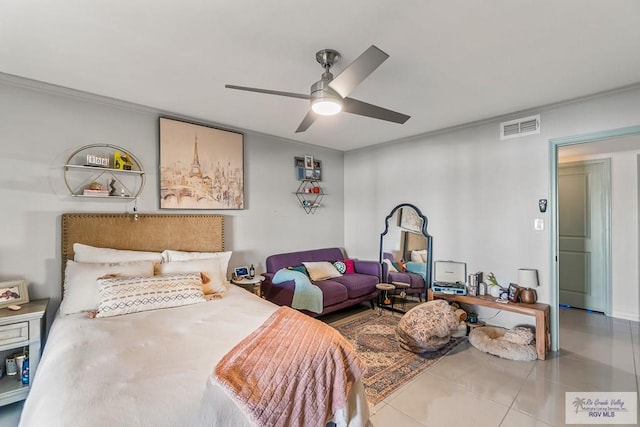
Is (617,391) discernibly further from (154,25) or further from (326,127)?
(154,25)

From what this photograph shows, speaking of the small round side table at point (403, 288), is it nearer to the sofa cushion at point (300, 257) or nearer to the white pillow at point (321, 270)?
the white pillow at point (321, 270)

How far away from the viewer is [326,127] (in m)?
3.80

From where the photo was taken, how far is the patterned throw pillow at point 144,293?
2.13m

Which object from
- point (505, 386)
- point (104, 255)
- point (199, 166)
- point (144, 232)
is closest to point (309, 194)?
point (199, 166)

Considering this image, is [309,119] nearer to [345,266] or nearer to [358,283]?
[358,283]

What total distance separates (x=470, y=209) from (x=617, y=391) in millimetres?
2097

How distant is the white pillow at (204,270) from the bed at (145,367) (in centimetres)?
22

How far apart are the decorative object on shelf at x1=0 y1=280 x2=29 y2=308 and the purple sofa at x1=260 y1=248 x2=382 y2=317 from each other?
86.9 inches

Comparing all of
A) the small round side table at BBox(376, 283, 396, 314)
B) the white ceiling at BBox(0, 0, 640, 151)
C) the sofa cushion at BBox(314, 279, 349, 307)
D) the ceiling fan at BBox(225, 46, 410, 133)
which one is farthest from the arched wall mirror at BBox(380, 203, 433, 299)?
the ceiling fan at BBox(225, 46, 410, 133)

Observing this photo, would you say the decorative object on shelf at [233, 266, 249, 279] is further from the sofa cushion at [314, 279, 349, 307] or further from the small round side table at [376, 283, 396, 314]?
the small round side table at [376, 283, 396, 314]

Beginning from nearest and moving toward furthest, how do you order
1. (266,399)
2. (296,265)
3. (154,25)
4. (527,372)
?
(266,399)
(154,25)
(527,372)
(296,265)

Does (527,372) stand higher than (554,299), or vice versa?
(554,299)

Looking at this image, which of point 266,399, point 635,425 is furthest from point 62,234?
point 635,425

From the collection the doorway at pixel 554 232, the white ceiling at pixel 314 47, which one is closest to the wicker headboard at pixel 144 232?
the white ceiling at pixel 314 47
